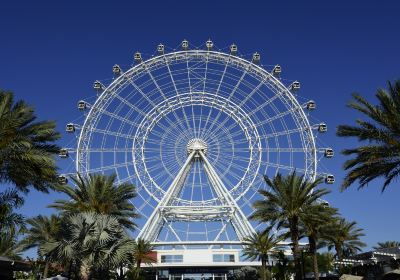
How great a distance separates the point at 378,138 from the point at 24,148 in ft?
52.2

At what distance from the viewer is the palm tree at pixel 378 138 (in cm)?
2002

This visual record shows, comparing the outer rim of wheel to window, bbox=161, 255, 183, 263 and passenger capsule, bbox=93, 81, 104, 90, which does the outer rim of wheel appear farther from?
window, bbox=161, 255, 183, 263

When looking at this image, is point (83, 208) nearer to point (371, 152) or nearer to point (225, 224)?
point (371, 152)

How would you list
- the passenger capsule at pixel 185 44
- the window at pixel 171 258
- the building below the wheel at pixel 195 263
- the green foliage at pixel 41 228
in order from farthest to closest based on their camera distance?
the window at pixel 171 258
the building below the wheel at pixel 195 263
the passenger capsule at pixel 185 44
the green foliage at pixel 41 228

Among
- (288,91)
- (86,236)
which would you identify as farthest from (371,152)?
(288,91)

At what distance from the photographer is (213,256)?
67.1m

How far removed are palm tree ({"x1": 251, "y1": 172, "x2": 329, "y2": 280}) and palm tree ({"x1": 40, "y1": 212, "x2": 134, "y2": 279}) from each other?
11.9 m

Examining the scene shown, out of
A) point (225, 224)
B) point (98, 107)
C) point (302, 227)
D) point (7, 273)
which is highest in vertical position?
point (98, 107)

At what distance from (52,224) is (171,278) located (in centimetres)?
2678

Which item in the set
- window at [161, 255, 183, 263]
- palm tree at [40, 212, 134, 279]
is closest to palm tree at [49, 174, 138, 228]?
palm tree at [40, 212, 134, 279]

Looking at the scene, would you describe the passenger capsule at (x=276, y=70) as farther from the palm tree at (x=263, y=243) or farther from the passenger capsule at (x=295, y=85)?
the palm tree at (x=263, y=243)

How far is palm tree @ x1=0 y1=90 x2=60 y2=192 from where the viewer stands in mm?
19672

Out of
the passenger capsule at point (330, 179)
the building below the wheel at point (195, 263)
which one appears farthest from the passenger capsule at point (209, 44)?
the building below the wheel at point (195, 263)

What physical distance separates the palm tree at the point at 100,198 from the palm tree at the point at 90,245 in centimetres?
701
